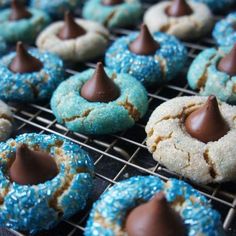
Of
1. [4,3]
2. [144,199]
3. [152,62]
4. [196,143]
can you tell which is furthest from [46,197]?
[4,3]

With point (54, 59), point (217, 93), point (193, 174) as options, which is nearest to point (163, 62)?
point (217, 93)

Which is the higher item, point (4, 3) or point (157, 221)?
point (157, 221)

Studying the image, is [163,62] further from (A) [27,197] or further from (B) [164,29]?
(A) [27,197]

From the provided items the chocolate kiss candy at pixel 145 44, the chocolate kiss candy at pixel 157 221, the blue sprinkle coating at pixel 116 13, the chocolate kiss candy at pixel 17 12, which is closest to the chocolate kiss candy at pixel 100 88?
the chocolate kiss candy at pixel 145 44

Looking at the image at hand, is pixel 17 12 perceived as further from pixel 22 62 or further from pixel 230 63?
pixel 230 63

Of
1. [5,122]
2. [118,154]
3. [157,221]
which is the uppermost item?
[157,221]

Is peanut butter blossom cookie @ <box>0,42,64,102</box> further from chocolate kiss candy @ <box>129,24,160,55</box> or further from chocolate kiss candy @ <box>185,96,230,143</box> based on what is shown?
chocolate kiss candy @ <box>185,96,230,143</box>

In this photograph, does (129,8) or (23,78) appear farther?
(129,8)
